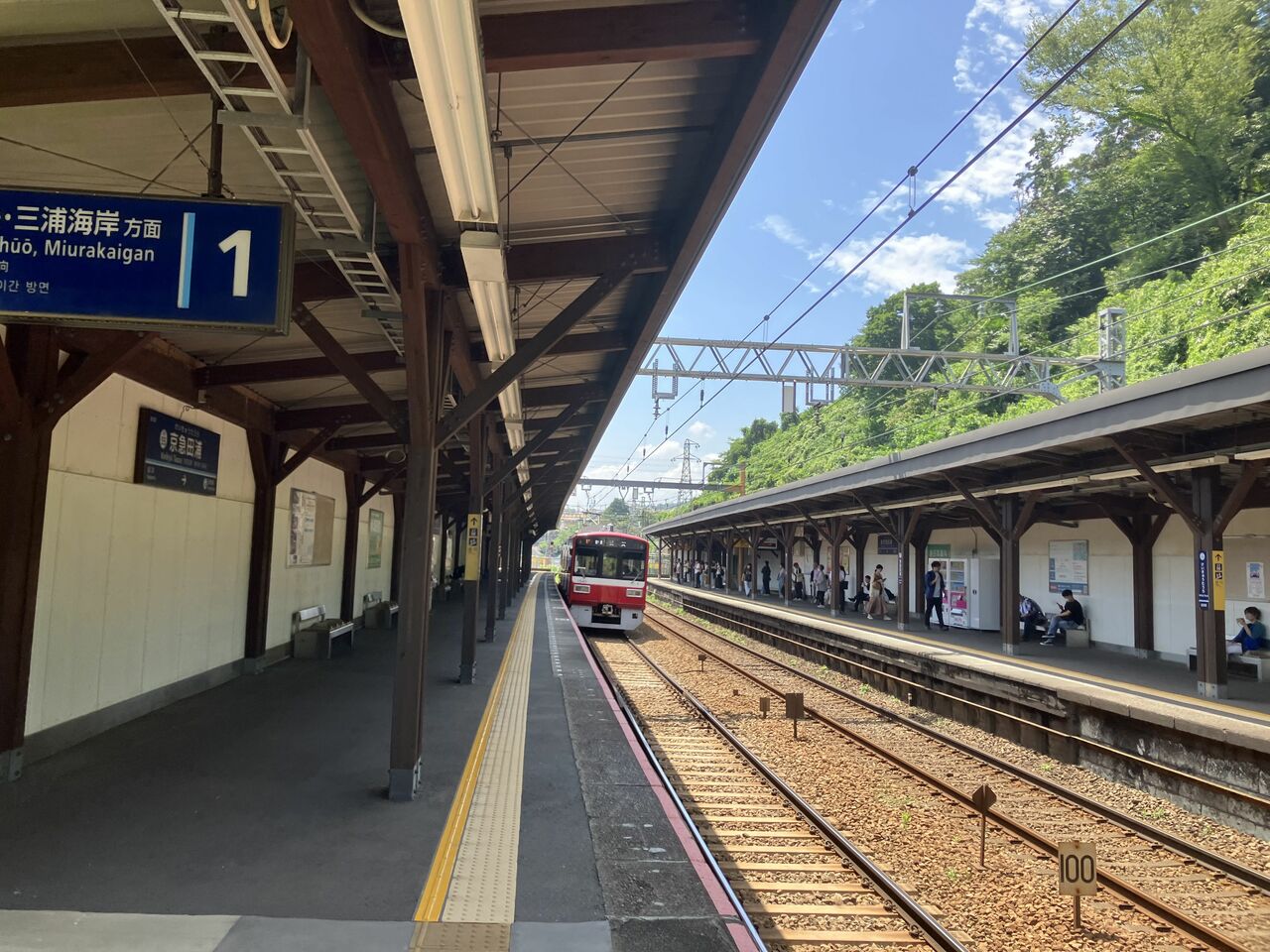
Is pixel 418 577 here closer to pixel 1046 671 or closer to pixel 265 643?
pixel 265 643

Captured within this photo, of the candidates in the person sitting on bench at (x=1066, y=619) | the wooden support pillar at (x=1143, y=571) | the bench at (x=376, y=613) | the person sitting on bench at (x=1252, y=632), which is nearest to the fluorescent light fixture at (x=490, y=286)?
the person sitting on bench at (x=1252, y=632)

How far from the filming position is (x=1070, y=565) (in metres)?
15.8

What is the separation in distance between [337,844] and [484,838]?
0.84 metres

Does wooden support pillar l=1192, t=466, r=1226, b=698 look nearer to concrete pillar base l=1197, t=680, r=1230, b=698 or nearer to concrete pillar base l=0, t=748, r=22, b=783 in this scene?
concrete pillar base l=1197, t=680, r=1230, b=698

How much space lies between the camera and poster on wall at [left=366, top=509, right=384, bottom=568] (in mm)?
16953

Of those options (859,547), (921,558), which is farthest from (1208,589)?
(859,547)

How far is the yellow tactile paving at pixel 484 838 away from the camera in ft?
12.8

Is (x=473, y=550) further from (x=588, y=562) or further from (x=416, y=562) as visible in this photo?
(x=588, y=562)

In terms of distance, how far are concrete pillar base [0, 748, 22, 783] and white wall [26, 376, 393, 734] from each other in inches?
15.1

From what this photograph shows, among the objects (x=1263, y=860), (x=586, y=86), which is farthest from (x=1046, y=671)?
(x=586, y=86)

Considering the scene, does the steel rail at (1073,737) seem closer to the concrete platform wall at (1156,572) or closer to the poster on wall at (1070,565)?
the concrete platform wall at (1156,572)

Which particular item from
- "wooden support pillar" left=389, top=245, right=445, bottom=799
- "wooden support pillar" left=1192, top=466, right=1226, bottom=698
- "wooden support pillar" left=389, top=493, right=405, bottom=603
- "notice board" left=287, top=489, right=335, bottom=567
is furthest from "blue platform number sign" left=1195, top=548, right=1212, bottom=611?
"wooden support pillar" left=389, top=493, right=405, bottom=603

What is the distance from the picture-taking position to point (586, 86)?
4270mm

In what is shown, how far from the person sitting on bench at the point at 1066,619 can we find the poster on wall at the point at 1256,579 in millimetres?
3649
